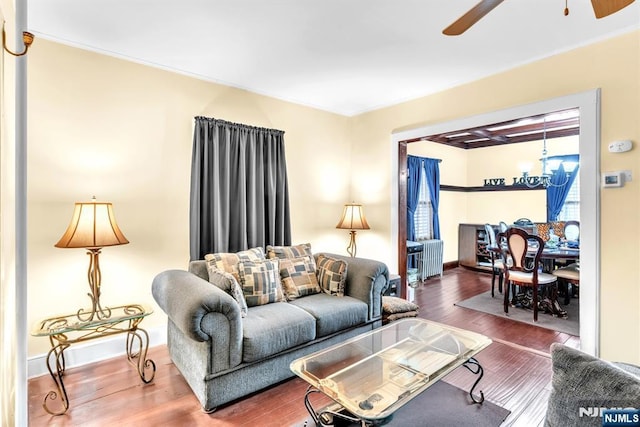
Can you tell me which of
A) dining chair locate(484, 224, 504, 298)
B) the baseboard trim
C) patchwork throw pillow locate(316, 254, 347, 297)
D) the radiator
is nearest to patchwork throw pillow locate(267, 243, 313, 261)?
patchwork throw pillow locate(316, 254, 347, 297)

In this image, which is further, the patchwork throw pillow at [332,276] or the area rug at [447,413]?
the patchwork throw pillow at [332,276]

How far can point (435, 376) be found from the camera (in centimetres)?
182

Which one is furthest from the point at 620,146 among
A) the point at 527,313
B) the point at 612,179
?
the point at 527,313

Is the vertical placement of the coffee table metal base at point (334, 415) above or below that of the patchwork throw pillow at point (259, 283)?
below

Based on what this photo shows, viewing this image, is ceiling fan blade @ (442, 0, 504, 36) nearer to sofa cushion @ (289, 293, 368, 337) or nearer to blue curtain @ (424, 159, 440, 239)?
sofa cushion @ (289, 293, 368, 337)

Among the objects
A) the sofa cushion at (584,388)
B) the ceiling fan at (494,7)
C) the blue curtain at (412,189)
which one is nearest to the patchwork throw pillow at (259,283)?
the sofa cushion at (584,388)

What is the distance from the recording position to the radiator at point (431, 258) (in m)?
5.68

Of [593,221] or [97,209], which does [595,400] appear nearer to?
[593,221]

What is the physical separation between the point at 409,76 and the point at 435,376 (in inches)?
111

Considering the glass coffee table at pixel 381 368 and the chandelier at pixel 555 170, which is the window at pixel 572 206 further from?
the glass coffee table at pixel 381 368

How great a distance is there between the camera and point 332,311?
2.63 metres

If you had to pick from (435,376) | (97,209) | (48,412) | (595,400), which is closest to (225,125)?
(97,209)

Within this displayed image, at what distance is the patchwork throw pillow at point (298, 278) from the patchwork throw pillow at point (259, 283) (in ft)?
0.40

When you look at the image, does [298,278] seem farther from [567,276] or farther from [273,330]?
[567,276]
